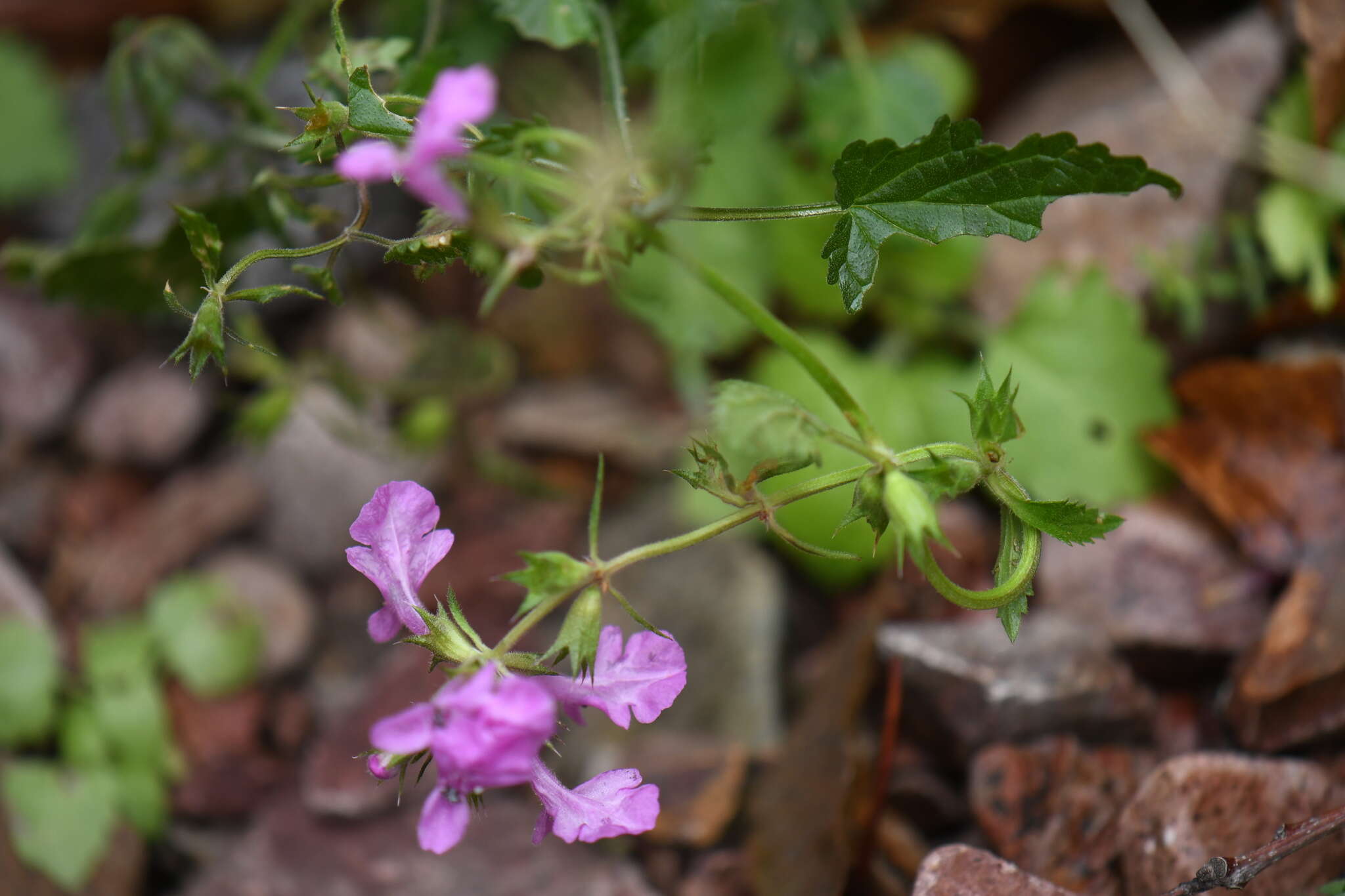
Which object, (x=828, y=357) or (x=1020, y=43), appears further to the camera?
(x=1020, y=43)

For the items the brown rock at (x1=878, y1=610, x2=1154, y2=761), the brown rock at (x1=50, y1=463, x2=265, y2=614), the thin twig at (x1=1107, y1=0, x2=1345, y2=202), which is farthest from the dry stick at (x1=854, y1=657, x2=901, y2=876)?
the brown rock at (x1=50, y1=463, x2=265, y2=614)

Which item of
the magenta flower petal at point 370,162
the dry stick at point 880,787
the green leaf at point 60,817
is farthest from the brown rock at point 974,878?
the green leaf at point 60,817

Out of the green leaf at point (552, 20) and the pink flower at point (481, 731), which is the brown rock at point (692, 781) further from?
the green leaf at point (552, 20)

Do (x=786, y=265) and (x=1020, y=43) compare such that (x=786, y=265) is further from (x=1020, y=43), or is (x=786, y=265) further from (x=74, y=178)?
(x=74, y=178)

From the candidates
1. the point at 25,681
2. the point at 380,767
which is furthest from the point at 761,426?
the point at 25,681

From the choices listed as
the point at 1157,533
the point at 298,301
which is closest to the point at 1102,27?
the point at 1157,533

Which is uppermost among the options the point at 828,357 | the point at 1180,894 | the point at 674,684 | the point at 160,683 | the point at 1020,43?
the point at 1020,43

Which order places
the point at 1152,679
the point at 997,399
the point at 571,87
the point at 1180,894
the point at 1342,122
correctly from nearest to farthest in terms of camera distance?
the point at 997,399 → the point at 1180,894 → the point at 1152,679 → the point at 1342,122 → the point at 571,87
